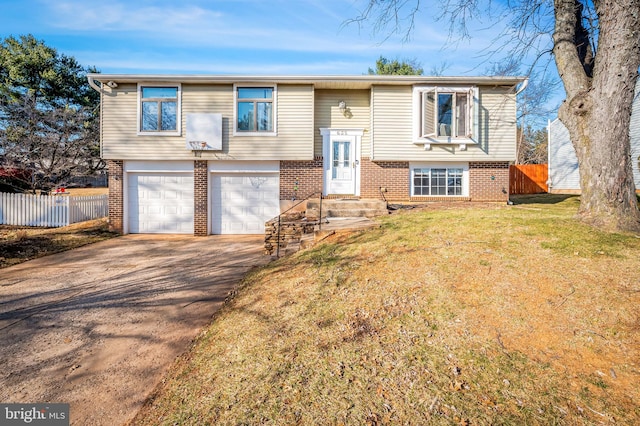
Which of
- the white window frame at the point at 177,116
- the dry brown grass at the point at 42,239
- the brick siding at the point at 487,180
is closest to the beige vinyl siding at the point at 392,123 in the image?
the brick siding at the point at 487,180

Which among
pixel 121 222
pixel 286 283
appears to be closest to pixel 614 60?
pixel 286 283

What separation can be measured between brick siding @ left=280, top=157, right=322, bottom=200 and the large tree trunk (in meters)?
7.51

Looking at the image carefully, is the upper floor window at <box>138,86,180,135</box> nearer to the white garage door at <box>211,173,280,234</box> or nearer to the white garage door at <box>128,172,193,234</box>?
the white garage door at <box>128,172,193,234</box>

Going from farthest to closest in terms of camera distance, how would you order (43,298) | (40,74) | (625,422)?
(40,74), (43,298), (625,422)

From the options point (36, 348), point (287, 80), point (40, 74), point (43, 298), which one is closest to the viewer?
point (36, 348)

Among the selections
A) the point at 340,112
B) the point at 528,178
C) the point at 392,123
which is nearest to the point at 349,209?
the point at 392,123

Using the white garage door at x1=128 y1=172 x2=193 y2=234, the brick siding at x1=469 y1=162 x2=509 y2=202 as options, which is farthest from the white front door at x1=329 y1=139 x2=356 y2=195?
the white garage door at x1=128 y1=172 x2=193 y2=234

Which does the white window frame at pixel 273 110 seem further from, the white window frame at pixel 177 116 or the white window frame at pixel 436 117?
the white window frame at pixel 436 117

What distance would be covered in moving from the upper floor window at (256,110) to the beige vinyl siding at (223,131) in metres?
0.26

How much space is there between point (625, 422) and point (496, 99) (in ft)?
37.9

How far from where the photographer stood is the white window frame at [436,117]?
1102cm

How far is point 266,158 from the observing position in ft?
37.1

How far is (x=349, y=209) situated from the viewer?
9000mm

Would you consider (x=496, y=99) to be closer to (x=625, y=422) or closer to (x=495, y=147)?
(x=495, y=147)
